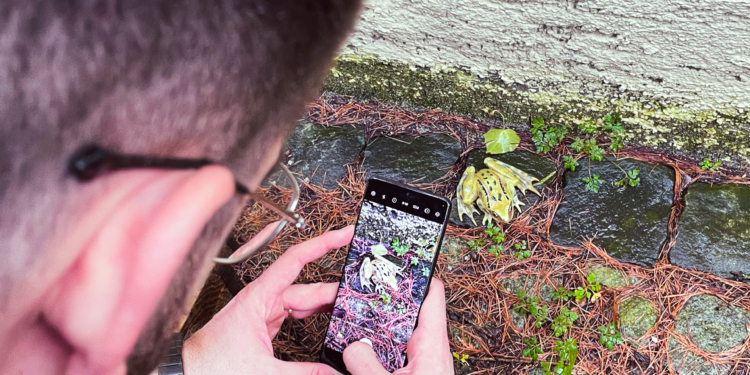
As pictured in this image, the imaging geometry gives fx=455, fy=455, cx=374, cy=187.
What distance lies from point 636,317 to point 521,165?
670mm

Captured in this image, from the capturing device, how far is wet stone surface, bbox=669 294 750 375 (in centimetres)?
156

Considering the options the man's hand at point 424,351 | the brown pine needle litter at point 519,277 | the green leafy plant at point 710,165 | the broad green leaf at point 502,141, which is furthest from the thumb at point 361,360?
the green leafy plant at point 710,165

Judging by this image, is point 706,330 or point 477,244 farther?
point 477,244

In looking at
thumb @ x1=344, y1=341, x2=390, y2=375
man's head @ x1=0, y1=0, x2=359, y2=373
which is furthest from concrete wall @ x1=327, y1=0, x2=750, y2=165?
man's head @ x1=0, y1=0, x2=359, y2=373

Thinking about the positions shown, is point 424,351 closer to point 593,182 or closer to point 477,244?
point 477,244

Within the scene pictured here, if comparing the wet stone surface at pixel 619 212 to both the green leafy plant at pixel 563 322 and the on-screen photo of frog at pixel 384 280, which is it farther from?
the on-screen photo of frog at pixel 384 280

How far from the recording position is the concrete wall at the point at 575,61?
1.41 meters

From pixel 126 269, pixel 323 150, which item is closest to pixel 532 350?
pixel 323 150

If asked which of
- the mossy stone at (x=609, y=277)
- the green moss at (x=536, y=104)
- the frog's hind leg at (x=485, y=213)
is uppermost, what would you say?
the green moss at (x=536, y=104)

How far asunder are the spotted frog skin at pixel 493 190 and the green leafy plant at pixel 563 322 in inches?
15.0

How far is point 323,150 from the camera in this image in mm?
1905

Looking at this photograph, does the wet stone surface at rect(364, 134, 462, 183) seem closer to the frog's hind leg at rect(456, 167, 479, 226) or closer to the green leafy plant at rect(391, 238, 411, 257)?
the frog's hind leg at rect(456, 167, 479, 226)

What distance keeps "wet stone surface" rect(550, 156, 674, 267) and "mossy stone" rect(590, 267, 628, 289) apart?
0.06 m

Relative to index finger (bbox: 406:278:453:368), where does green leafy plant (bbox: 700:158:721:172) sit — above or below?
above
